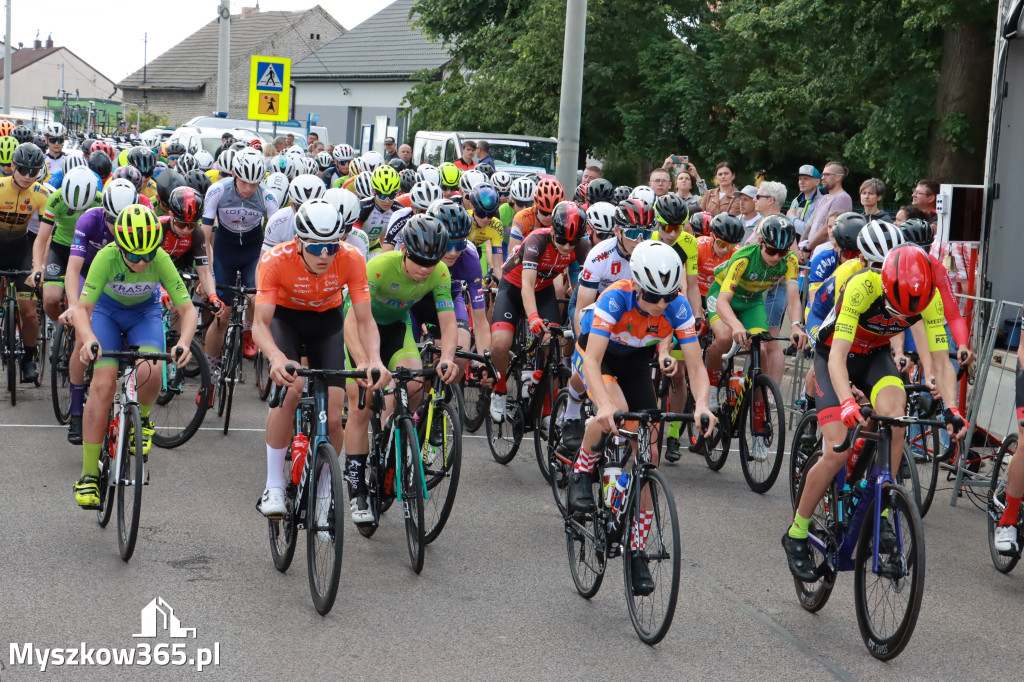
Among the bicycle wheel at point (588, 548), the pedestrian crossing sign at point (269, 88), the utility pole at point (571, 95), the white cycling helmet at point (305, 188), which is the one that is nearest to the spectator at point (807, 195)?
the utility pole at point (571, 95)

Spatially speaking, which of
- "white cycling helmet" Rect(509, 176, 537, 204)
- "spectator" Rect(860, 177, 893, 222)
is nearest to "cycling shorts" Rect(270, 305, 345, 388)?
"white cycling helmet" Rect(509, 176, 537, 204)

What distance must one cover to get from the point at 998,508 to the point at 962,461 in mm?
1528

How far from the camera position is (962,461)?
879 cm

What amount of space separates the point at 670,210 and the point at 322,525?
4023 mm

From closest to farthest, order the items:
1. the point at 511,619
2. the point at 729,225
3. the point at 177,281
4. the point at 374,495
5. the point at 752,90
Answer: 1. the point at 511,619
2. the point at 374,495
3. the point at 177,281
4. the point at 729,225
5. the point at 752,90

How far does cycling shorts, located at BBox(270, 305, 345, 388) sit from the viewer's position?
698 centimetres

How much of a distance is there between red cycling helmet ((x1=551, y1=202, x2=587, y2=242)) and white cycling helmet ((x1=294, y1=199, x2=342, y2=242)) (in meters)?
2.88

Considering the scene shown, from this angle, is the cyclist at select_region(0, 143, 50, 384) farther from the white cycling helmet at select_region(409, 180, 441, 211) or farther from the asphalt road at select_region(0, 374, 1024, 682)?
the white cycling helmet at select_region(409, 180, 441, 211)

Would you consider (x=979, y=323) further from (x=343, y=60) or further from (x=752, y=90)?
(x=343, y=60)

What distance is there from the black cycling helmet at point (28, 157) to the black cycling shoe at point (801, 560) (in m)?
7.57

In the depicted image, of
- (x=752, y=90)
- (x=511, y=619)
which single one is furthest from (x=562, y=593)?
(x=752, y=90)

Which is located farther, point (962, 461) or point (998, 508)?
point (962, 461)

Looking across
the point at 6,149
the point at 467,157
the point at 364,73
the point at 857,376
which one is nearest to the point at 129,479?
the point at 857,376

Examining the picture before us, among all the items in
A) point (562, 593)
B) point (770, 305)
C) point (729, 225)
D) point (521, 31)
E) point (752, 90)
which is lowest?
point (562, 593)
